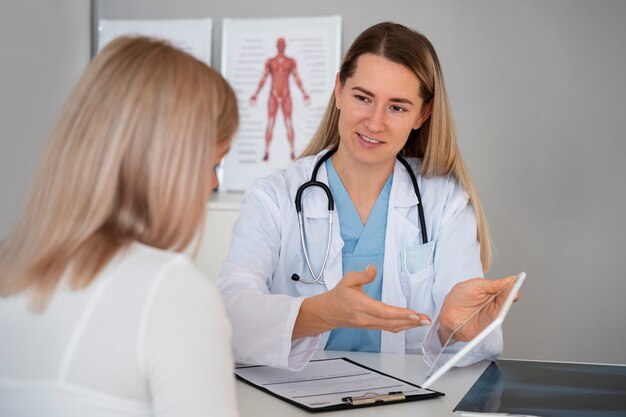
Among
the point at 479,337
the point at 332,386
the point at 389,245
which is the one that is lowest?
the point at 332,386

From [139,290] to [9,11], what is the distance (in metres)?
2.35

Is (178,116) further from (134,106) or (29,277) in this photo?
(29,277)

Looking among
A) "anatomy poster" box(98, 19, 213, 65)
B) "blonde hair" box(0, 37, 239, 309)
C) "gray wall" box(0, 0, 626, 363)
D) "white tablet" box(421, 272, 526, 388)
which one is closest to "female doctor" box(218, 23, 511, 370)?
"white tablet" box(421, 272, 526, 388)

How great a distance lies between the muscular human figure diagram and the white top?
93.3 inches

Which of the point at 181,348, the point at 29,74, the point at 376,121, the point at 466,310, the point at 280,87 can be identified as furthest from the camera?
the point at 280,87

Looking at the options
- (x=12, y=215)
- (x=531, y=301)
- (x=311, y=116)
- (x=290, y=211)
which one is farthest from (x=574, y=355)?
(x=12, y=215)

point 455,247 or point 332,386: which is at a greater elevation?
point 455,247

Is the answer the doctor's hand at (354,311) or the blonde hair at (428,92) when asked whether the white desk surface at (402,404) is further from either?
the blonde hair at (428,92)

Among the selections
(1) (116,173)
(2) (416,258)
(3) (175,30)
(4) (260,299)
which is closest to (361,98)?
(2) (416,258)

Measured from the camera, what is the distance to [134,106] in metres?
0.94

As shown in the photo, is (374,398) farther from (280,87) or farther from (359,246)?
(280,87)

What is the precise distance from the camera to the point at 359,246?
203cm

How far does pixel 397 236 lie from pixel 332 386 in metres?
0.62

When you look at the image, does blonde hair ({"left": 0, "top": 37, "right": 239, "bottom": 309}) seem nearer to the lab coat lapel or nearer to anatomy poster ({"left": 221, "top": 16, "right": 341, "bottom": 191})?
the lab coat lapel
